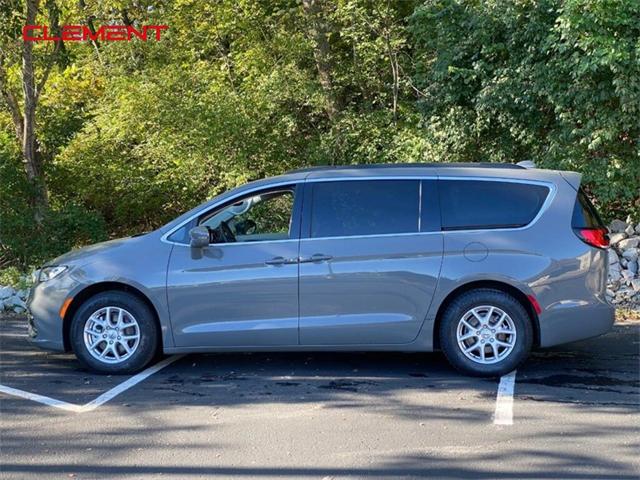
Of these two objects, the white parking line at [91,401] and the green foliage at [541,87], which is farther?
the green foliage at [541,87]

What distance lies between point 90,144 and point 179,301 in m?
10.6

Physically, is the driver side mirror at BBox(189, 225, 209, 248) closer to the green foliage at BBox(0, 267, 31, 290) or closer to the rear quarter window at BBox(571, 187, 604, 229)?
the rear quarter window at BBox(571, 187, 604, 229)

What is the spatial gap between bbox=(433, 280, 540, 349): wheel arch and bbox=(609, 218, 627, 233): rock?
5.28 m

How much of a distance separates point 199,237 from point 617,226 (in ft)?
23.1

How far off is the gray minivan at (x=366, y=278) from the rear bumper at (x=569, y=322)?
0.04ft

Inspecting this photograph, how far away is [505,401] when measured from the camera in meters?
5.80

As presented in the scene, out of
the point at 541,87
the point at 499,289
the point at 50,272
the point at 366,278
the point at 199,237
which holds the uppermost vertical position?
the point at 541,87

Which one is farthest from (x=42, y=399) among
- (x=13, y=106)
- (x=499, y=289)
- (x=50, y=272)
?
(x=13, y=106)

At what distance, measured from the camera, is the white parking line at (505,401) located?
539cm

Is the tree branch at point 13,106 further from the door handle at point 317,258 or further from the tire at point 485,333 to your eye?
the tire at point 485,333

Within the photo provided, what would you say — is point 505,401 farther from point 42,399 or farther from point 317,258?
point 42,399

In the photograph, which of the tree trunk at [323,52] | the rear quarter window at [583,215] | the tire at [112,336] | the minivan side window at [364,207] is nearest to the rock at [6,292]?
the tire at [112,336]

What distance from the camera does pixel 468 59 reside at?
40.8ft

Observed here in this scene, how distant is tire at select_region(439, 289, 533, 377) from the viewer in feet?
20.9
